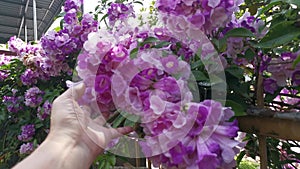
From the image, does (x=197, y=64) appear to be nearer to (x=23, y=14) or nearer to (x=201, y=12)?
(x=201, y=12)

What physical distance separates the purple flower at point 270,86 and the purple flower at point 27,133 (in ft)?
4.66

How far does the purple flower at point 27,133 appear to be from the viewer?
1.74 m

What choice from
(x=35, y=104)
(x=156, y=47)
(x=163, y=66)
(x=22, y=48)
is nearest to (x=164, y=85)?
(x=163, y=66)

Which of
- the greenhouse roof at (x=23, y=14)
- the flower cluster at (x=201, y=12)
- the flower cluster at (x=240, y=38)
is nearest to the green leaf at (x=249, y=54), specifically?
the flower cluster at (x=240, y=38)

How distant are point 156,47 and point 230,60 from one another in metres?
0.18

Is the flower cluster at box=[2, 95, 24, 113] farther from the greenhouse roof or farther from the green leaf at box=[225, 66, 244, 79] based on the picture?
the greenhouse roof

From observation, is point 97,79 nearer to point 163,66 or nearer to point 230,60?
point 163,66

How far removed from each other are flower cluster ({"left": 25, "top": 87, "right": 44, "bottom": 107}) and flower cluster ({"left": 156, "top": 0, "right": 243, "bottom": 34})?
1.23 metres

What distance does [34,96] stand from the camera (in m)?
1.68

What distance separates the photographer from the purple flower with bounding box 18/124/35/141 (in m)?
1.74

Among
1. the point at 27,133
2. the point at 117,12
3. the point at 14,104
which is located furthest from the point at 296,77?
the point at 14,104

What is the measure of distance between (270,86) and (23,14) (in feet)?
35.6

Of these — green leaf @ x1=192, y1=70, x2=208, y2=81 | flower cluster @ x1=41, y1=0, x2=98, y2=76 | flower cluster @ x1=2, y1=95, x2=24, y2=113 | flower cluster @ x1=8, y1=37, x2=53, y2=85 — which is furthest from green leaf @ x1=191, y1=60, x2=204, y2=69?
flower cluster @ x1=2, y1=95, x2=24, y2=113

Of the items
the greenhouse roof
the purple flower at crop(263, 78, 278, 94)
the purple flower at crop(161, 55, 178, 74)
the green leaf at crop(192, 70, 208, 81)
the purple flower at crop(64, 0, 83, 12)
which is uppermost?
the greenhouse roof
